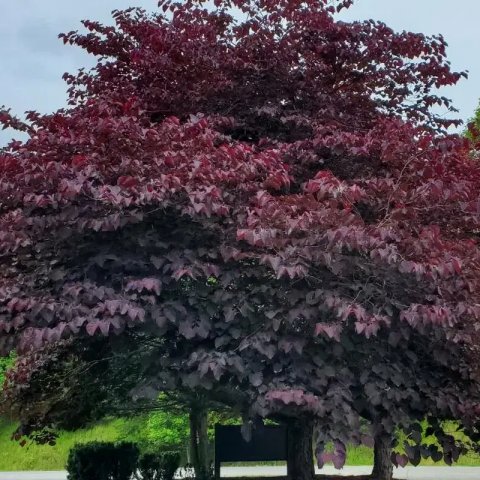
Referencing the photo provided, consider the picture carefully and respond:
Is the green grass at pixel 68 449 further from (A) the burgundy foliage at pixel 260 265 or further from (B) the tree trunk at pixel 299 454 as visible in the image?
(A) the burgundy foliage at pixel 260 265

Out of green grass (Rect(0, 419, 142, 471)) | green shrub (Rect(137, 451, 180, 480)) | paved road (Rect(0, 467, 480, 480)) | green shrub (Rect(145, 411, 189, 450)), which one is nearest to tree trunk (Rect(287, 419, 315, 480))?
green shrub (Rect(137, 451, 180, 480))

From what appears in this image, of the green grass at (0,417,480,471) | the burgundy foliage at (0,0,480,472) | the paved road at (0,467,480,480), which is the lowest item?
the paved road at (0,467,480,480)

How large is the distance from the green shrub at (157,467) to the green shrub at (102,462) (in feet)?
0.48

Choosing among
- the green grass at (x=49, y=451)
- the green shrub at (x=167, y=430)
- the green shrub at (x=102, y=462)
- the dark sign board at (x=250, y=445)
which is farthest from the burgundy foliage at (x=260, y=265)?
the green grass at (x=49, y=451)

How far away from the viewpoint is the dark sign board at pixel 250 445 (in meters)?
9.95

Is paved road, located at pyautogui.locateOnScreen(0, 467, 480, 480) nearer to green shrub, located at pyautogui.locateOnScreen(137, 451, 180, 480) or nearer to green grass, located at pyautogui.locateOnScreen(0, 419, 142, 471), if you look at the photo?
green grass, located at pyautogui.locateOnScreen(0, 419, 142, 471)

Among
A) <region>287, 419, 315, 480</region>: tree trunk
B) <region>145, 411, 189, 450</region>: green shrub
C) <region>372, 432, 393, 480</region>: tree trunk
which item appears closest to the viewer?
<region>287, 419, 315, 480</region>: tree trunk

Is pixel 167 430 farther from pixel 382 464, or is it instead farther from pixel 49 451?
pixel 382 464

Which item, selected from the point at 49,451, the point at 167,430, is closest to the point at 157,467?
the point at 167,430

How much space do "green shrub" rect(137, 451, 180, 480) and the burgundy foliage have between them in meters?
4.80

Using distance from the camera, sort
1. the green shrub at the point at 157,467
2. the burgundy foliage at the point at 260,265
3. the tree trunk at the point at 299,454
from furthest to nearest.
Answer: the green shrub at the point at 157,467, the tree trunk at the point at 299,454, the burgundy foliage at the point at 260,265

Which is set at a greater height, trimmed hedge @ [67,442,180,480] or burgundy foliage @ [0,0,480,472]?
burgundy foliage @ [0,0,480,472]

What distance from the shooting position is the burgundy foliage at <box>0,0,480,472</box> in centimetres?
521

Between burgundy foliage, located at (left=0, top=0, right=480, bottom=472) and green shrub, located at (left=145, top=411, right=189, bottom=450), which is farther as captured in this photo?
green shrub, located at (left=145, top=411, right=189, bottom=450)
